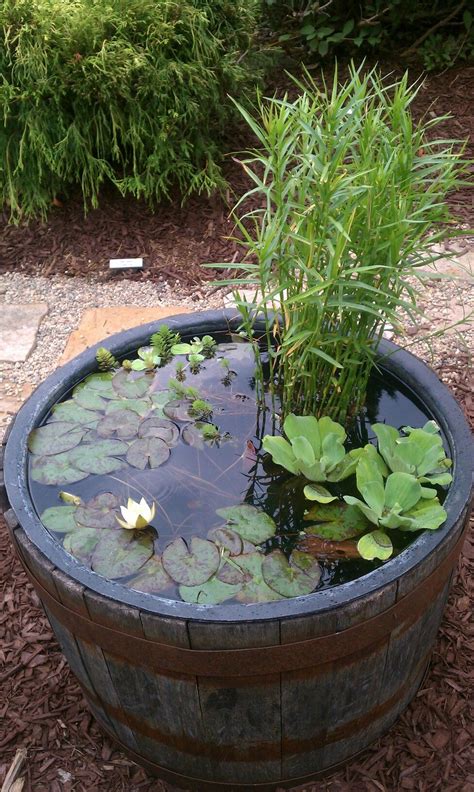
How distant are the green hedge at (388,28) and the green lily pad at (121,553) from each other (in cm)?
400

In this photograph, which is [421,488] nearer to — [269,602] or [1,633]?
[269,602]

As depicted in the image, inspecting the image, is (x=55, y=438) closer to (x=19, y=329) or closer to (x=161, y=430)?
(x=161, y=430)

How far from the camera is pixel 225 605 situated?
1.31 m

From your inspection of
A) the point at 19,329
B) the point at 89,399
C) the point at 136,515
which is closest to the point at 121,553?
the point at 136,515

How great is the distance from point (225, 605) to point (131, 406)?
746 mm

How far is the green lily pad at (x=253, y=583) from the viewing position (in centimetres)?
141

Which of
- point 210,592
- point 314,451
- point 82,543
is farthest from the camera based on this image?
point 314,451

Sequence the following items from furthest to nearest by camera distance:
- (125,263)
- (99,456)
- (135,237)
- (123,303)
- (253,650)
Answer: (135,237), (125,263), (123,303), (99,456), (253,650)

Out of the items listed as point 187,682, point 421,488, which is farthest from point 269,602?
point 421,488

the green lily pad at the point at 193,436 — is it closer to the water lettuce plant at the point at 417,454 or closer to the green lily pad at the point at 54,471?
the green lily pad at the point at 54,471

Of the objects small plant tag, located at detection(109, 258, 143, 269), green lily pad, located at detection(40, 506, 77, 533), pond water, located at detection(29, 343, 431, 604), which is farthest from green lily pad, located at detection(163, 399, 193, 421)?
small plant tag, located at detection(109, 258, 143, 269)

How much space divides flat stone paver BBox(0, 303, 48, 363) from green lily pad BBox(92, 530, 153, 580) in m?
1.71

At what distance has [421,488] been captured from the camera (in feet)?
4.94

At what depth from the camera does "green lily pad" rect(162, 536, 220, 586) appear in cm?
145
